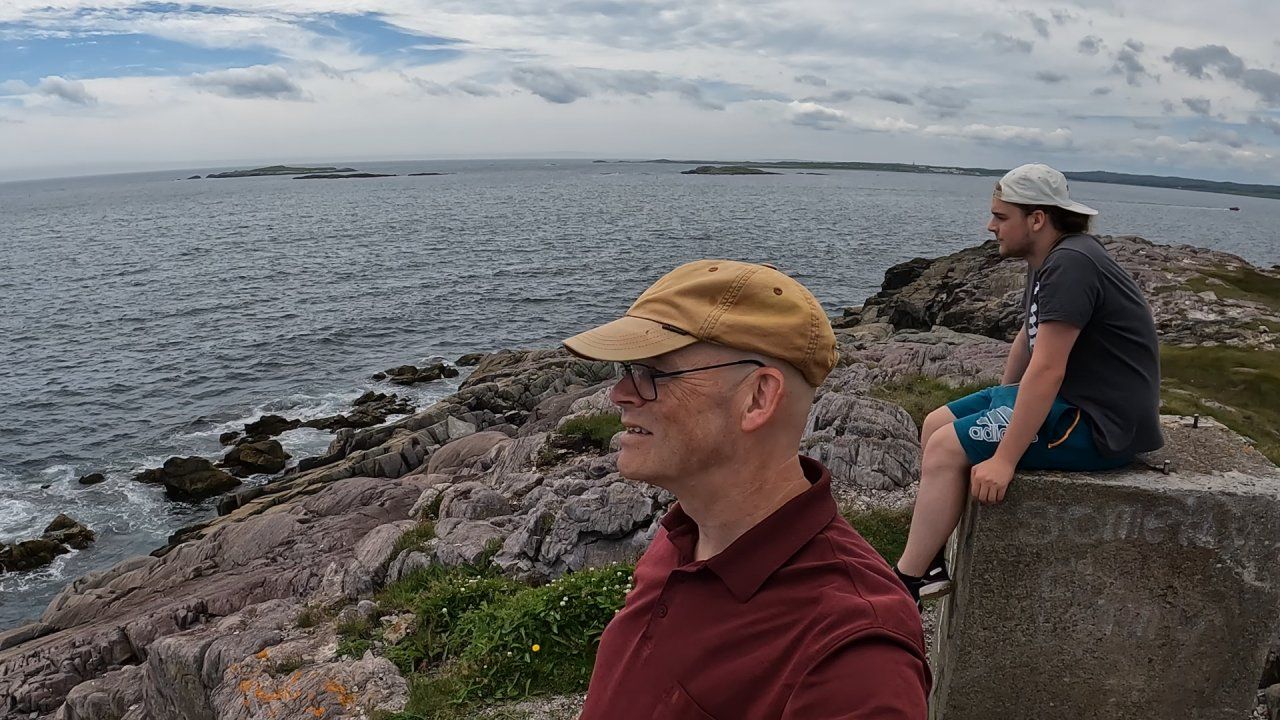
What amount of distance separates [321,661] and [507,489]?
5.29m

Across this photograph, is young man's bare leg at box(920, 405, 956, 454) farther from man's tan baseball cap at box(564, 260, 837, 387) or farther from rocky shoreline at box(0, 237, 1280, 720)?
rocky shoreline at box(0, 237, 1280, 720)

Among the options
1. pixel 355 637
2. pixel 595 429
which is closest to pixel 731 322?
pixel 355 637

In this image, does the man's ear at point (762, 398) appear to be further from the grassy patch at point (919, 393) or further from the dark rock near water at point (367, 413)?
the dark rock near water at point (367, 413)

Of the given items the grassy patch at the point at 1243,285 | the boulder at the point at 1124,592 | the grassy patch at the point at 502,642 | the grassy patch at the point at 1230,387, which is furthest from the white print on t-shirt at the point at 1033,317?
the grassy patch at the point at 1243,285

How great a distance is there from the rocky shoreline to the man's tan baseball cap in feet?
16.5

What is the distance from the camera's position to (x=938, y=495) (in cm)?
463

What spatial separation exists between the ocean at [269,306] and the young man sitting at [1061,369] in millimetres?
21930

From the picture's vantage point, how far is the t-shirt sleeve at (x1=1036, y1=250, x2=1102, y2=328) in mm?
3955

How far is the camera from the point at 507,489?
1294 cm

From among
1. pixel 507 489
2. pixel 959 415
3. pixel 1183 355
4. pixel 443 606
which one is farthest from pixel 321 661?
pixel 1183 355

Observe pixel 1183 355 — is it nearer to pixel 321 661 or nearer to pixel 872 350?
pixel 872 350

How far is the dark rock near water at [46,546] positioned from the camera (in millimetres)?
20656

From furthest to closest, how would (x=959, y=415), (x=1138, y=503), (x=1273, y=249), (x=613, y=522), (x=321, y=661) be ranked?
(x=1273, y=249) → (x=613, y=522) → (x=321, y=661) → (x=959, y=415) → (x=1138, y=503)

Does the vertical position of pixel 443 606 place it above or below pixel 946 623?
below
